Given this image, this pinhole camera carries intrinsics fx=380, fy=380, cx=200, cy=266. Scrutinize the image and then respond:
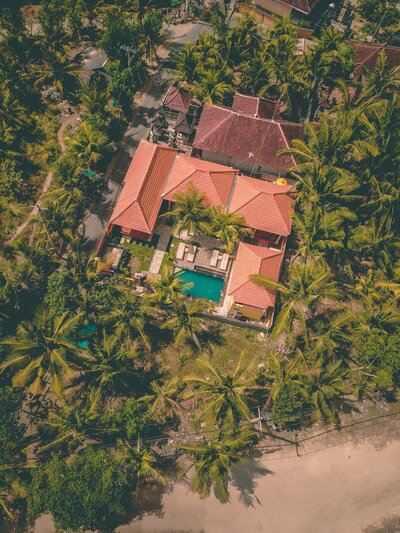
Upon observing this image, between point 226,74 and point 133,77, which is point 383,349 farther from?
point 133,77

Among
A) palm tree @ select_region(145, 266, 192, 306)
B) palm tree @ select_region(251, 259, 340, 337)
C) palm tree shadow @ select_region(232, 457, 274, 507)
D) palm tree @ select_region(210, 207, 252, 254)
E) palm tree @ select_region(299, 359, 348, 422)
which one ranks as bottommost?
palm tree shadow @ select_region(232, 457, 274, 507)

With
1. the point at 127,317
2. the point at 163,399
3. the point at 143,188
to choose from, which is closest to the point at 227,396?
the point at 163,399

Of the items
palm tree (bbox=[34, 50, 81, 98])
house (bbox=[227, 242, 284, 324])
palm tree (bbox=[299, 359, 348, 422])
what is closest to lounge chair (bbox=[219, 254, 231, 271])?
house (bbox=[227, 242, 284, 324])

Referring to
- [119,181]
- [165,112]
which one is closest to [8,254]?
[119,181]

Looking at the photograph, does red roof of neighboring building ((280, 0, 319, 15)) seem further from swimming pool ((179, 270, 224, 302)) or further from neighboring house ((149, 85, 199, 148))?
swimming pool ((179, 270, 224, 302))

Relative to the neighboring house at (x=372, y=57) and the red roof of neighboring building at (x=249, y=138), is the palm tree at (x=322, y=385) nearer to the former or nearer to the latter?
the red roof of neighboring building at (x=249, y=138)

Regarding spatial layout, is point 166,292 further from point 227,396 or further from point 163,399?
point 227,396
